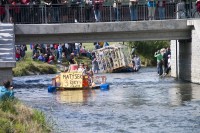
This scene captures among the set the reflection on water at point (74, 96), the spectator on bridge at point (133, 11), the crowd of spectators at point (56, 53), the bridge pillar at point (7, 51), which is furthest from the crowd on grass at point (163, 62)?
the crowd of spectators at point (56, 53)

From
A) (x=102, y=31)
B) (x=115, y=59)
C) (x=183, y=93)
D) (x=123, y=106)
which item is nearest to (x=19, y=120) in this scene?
(x=123, y=106)

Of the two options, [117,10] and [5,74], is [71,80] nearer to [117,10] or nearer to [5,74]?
[5,74]

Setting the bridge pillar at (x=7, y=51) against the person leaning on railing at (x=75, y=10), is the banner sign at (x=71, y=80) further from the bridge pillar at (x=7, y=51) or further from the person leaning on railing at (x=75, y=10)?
the person leaning on railing at (x=75, y=10)

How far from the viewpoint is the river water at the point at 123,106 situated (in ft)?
76.7

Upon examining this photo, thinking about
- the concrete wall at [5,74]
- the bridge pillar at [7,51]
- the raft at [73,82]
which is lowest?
the raft at [73,82]

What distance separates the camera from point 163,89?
120ft

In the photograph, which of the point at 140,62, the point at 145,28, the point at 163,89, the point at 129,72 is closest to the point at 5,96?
the point at 163,89

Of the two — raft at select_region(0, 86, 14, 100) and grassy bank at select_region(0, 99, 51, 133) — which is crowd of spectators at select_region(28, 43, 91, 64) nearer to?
raft at select_region(0, 86, 14, 100)

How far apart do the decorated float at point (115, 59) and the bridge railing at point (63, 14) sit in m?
11.4

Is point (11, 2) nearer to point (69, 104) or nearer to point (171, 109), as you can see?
point (69, 104)

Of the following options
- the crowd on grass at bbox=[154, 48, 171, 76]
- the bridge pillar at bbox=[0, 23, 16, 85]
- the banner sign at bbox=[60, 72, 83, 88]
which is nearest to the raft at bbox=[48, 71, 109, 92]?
the banner sign at bbox=[60, 72, 83, 88]

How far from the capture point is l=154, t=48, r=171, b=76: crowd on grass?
4634cm

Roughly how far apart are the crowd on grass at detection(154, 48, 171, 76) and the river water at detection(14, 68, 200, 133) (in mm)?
3867

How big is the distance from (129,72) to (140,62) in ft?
11.6
